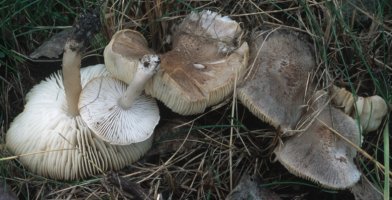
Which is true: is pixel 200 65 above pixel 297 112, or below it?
above

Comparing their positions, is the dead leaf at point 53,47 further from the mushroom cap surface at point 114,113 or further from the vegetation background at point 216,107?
the mushroom cap surface at point 114,113

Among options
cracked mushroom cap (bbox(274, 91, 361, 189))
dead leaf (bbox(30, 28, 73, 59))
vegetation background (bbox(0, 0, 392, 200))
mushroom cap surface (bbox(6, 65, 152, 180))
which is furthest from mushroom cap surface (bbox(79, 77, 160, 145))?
cracked mushroom cap (bbox(274, 91, 361, 189))

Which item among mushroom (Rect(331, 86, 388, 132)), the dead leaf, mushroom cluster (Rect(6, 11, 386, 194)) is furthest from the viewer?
the dead leaf

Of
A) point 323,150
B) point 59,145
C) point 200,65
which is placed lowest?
point 323,150

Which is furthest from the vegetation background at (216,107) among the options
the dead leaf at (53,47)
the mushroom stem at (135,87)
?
the mushroom stem at (135,87)

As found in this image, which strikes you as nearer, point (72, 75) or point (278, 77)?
point (72, 75)

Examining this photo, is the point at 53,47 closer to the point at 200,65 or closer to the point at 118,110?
the point at 118,110

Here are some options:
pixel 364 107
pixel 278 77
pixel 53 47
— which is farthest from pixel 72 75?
pixel 364 107

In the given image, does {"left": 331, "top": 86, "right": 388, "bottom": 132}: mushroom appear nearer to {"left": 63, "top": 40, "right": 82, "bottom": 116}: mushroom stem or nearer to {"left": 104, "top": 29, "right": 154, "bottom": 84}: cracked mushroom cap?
{"left": 104, "top": 29, "right": 154, "bottom": 84}: cracked mushroom cap
